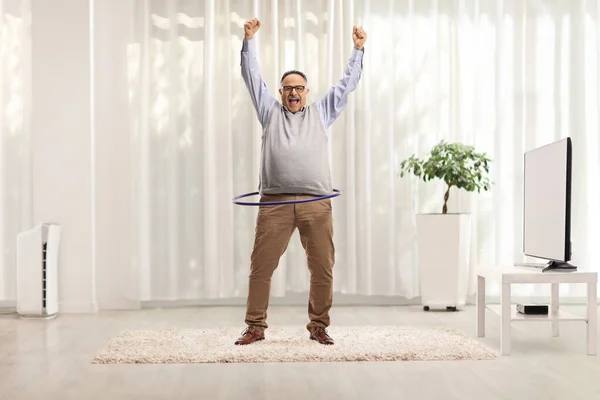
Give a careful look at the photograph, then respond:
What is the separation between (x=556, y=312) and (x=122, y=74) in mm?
3559

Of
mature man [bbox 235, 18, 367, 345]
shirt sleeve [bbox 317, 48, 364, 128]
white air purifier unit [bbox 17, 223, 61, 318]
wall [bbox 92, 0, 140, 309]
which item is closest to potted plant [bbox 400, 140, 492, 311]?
shirt sleeve [bbox 317, 48, 364, 128]

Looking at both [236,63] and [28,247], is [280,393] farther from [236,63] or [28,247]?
[236,63]

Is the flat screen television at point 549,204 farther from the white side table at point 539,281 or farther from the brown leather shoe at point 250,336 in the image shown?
the brown leather shoe at point 250,336

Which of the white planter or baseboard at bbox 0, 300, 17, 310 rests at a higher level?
the white planter

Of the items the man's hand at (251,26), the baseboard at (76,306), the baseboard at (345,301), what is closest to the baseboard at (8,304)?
the baseboard at (76,306)

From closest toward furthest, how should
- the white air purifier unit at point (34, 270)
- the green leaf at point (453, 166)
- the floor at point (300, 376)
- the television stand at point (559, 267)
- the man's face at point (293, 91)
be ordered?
the floor at point (300, 376), the television stand at point (559, 267), the man's face at point (293, 91), the white air purifier unit at point (34, 270), the green leaf at point (453, 166)

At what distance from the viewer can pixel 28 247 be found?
219 inches

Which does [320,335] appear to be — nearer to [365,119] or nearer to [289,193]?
[289,193]

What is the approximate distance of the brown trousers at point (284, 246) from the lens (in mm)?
4262

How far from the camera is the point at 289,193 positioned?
4289mm

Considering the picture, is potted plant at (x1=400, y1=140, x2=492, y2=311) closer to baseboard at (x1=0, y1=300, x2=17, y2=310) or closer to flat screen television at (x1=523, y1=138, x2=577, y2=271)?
flat screen television at (x1=523, y1=138, x2=577, y2=271)

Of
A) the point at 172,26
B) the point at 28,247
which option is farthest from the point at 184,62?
the point at 28,247

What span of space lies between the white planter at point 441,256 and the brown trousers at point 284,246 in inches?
65.2

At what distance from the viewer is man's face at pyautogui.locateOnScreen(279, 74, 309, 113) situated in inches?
171
